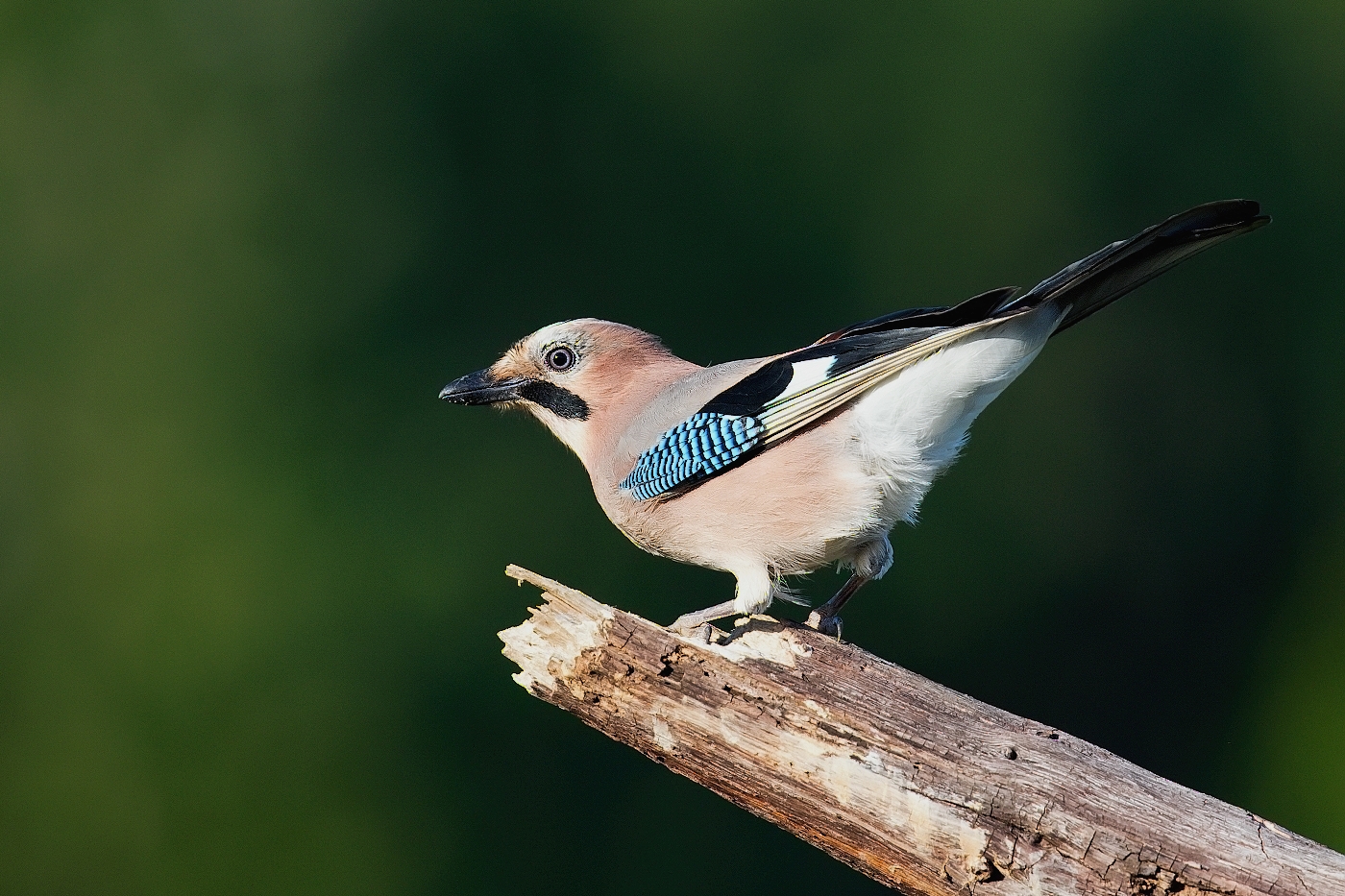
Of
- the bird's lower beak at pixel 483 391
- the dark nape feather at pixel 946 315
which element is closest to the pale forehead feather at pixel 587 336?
the bird's lower beak at pixel 483 391

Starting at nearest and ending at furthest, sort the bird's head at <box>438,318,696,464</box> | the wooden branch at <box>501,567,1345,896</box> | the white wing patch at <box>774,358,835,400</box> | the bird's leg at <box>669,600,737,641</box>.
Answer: the wooden branch at <box>501,567,1345,896</box> < the bird's leg at <box>669,600,737,641</box> < the white wing patch at <box>774,358,835,400</box> < the bird's head at <box>438,318,696,464</box>

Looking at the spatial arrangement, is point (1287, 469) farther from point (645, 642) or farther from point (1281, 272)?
point (645, 642)

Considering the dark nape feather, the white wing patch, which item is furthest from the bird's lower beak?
Answer: the dark nape feather

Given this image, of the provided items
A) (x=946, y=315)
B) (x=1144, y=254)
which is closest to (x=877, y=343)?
(x=946, y=315)

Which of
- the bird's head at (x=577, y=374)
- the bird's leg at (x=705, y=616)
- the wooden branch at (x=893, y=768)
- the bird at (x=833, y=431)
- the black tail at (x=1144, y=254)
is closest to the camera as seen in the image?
the wooden branch at (x=893, y=768)

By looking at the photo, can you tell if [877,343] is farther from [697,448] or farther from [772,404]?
[697,448]

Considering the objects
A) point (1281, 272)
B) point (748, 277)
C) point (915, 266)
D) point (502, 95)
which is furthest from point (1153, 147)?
point (502, 95)

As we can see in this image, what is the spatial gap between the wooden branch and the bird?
10.1 inches

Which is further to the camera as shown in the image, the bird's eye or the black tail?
the bird's eye

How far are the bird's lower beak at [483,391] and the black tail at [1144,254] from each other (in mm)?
1694

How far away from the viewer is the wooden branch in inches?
109

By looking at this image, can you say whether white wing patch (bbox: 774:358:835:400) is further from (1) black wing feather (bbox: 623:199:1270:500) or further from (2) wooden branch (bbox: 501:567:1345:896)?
(2) wooden branch (bbox: 501:567:1345:896)

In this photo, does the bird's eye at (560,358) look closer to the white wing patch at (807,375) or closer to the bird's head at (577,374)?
the bird's head at (577,374)

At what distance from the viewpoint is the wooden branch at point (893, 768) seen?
277 cm
